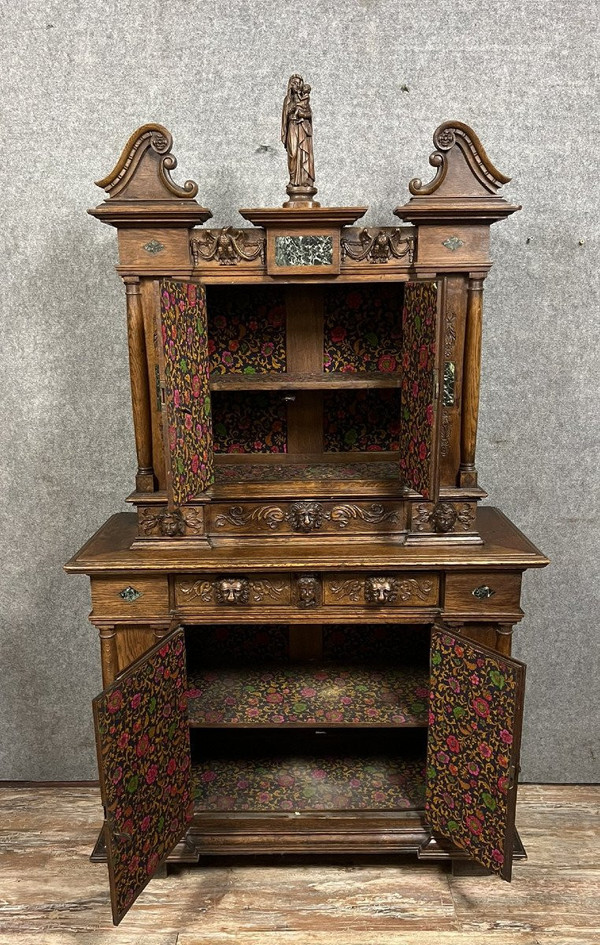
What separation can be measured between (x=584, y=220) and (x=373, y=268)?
0.98 meters

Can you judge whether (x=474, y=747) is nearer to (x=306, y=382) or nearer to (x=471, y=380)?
(x=471, y=380)

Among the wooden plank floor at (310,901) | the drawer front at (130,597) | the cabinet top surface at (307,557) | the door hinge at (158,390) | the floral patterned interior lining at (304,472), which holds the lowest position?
the wooden plank floor at (310,901)

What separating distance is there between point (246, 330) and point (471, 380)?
0.81 m

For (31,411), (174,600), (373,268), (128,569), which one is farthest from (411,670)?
(31,411)

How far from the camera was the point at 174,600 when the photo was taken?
219 cm

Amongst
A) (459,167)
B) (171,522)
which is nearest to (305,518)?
(171,522)

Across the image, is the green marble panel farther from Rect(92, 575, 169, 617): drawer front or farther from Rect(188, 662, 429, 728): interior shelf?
Rect(188, 662, 429, 728): interior shelf

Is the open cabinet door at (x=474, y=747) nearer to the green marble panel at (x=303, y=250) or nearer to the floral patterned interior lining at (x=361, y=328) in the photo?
the floral patterned interior lining at (x=361, y=328)

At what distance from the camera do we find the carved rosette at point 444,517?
7.21 ft

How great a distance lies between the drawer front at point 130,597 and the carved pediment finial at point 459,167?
1.41 m

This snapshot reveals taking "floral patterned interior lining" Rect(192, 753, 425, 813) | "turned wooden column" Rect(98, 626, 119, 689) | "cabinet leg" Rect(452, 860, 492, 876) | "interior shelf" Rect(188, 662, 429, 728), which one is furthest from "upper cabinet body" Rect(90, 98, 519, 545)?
"cabinet leg" Rect(452, 860, 492, 876)

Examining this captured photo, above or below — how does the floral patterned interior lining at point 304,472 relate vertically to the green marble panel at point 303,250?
below

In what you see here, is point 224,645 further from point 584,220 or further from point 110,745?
point 584,220

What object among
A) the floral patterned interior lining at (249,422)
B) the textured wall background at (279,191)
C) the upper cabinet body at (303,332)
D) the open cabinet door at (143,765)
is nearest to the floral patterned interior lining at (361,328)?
the upper cabinet body at (303,332)
